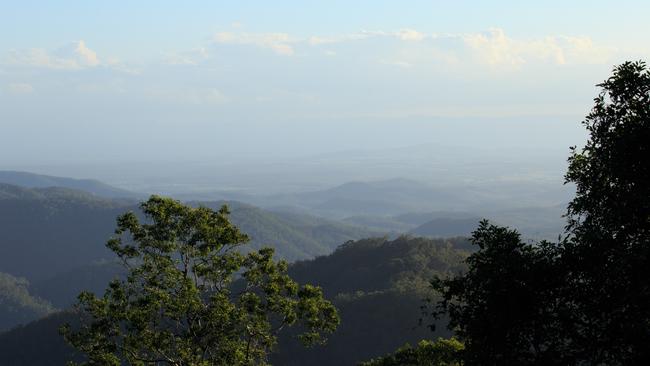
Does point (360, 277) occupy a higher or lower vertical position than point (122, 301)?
lower

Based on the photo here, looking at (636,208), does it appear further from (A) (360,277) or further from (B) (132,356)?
(A) (360,277)

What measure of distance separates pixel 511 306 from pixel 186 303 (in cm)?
929

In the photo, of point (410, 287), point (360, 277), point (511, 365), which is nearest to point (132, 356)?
point (511, 365)

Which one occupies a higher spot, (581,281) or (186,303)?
(581,281)

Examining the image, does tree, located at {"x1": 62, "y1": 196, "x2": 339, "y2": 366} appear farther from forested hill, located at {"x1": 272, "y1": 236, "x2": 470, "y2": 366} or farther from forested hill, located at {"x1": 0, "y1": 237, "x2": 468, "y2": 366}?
forested hill, located at {"x1": 0, "y1": 237, "x2": 468, "y2": 366}

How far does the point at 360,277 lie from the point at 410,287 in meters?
27.7

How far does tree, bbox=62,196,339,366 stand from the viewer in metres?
18.7

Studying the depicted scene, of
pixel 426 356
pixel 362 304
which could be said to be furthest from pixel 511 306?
pixel 362 304

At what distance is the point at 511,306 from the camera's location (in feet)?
42.9

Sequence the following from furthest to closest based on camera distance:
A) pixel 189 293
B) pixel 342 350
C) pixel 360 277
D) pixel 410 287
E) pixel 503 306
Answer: pixel 360 277 < pixel 410 287 < pixel 342 350 < pixel 189 293 < pixel 503 306

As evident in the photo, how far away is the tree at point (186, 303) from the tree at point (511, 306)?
7.27 m

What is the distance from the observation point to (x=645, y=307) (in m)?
12.4

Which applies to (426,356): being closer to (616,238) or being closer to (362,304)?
(616,238)

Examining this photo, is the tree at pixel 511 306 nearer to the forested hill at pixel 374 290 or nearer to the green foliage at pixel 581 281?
the green foliage at pixel 581 281
